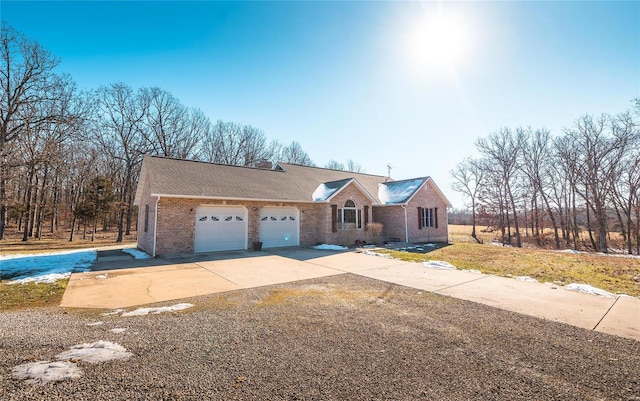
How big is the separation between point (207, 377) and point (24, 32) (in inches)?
900

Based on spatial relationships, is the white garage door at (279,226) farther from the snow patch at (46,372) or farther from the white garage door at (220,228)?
the snow patch at (46,372)

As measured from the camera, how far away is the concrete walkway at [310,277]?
222 inches

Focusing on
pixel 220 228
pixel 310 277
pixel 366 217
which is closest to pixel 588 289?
pixel 310 277

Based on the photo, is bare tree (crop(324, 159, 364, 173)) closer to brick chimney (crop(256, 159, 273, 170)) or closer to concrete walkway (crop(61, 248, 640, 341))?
brick chimney (crop(256, 159, 273, 170))

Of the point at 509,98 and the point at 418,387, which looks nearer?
the point at 418,387

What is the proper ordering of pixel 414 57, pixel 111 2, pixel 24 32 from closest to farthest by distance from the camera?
pixel 111 2
pixel 414 57
pixel 24 32

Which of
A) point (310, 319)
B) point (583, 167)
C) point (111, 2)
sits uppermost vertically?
point (111, 2)

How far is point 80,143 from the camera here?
23359 millimetres

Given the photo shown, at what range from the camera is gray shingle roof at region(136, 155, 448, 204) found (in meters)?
13.4

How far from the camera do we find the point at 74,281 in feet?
26.2

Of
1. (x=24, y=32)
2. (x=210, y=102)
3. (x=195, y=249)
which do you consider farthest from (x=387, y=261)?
(x=24, y=32)

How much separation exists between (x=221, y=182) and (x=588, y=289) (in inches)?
591

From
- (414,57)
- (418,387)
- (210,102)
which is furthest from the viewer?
(210,102)

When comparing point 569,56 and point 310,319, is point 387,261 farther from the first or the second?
point 569,56
